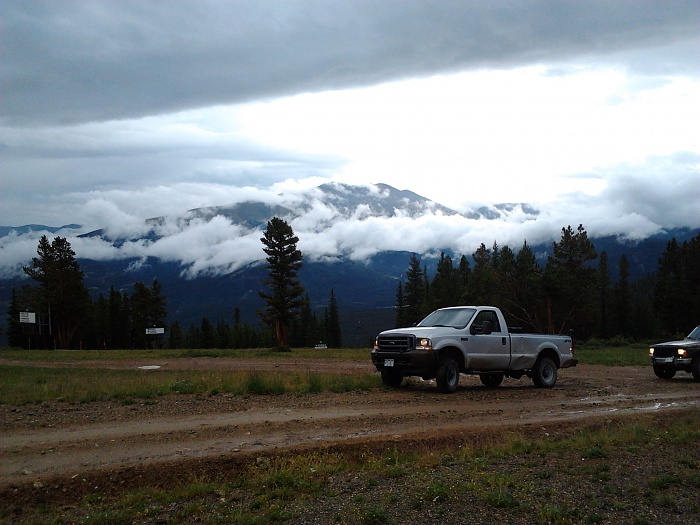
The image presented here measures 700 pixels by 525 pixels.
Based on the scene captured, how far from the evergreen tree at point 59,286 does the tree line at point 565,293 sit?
45885 mm

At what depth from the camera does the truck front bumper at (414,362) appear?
16.4 meters

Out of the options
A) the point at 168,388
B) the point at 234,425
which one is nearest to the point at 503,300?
the point at 168,388

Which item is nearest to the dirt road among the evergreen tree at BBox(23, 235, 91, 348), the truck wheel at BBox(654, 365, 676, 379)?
the truck wheel at BBox(654, 365, 676, 379)

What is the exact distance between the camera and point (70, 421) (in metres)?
12.6

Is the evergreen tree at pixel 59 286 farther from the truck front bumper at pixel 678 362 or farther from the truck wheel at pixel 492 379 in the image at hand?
the truck front bumper at pixel 678 362

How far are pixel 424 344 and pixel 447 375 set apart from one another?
1.13 m

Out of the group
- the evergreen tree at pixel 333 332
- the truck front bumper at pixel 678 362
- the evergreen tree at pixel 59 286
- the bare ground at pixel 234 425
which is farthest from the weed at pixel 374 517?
the evergreen tree at pixel 333 332

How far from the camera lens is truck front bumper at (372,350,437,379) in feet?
53.7

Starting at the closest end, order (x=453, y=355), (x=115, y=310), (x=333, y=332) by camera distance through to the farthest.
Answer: (x=453, y=355) → (x=115, y=310) → (x=333, y=332)

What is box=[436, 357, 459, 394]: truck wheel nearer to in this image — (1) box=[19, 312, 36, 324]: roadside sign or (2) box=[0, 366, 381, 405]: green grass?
(2) box=[0, 366, 381, 405]: green grass

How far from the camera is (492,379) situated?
19.8m

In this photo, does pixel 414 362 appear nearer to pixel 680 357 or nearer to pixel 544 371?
pixel 544 371

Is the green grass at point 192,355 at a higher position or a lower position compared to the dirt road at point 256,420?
lower

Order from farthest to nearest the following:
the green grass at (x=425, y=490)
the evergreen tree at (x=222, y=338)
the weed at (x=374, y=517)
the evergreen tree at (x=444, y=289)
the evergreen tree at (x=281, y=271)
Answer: the evergreen tree at (x=222, y=338), the evergreen tree at (x=444, y=289), the evergreen tree at (x=281, y=271), the green grass at (x=425, y=490), the weed at (x=374, y=517)
